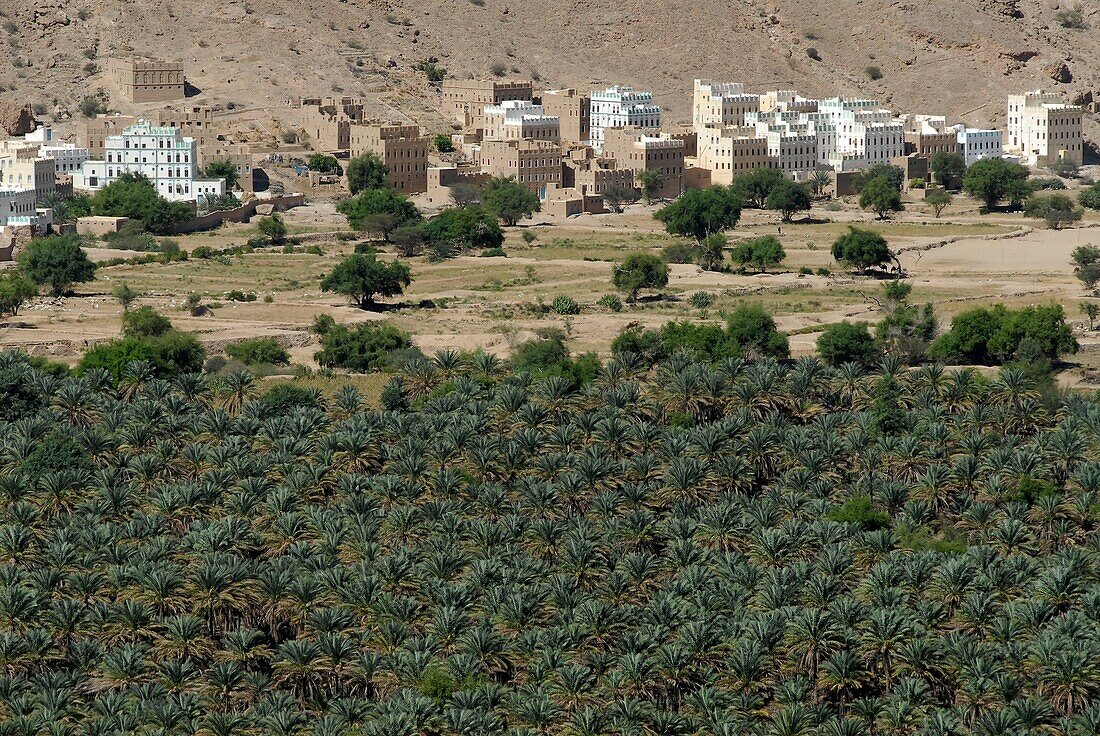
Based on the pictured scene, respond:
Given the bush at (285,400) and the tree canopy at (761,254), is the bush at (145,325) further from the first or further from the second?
the tree canopy at (761,254)

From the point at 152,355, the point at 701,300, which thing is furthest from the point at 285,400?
the point at 701,300

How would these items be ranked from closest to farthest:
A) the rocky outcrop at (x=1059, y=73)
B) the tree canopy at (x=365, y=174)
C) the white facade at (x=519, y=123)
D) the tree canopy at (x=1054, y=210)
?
the tree canopy at (x=1054, y=210)
the tree canopy at (x=365, y=174)
the white facade at (x=519, y=123)
the rocky outcrop at (x=1059, y=73)

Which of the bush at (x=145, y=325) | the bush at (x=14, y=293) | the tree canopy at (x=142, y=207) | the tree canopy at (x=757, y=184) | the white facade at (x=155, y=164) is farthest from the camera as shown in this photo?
the tree canopy at (x=757, y=184)

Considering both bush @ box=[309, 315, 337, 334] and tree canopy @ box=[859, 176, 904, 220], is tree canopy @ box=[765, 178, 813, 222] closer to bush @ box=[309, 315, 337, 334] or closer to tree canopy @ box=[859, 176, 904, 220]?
tree canopy @ box=[859, 176, 904, 220]

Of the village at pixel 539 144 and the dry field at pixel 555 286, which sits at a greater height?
the village at pixel 539 144

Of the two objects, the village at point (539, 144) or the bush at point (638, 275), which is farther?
the village at point (539, 144)

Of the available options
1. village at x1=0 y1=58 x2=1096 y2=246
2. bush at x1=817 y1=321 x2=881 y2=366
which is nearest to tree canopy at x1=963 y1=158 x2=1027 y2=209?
village at x1=0 y1=58 x2=1096 y2=246

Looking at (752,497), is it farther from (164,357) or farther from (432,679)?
(164,357)

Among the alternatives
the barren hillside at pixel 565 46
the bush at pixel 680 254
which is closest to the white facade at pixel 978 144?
the barren hillside at pixel 565 46
